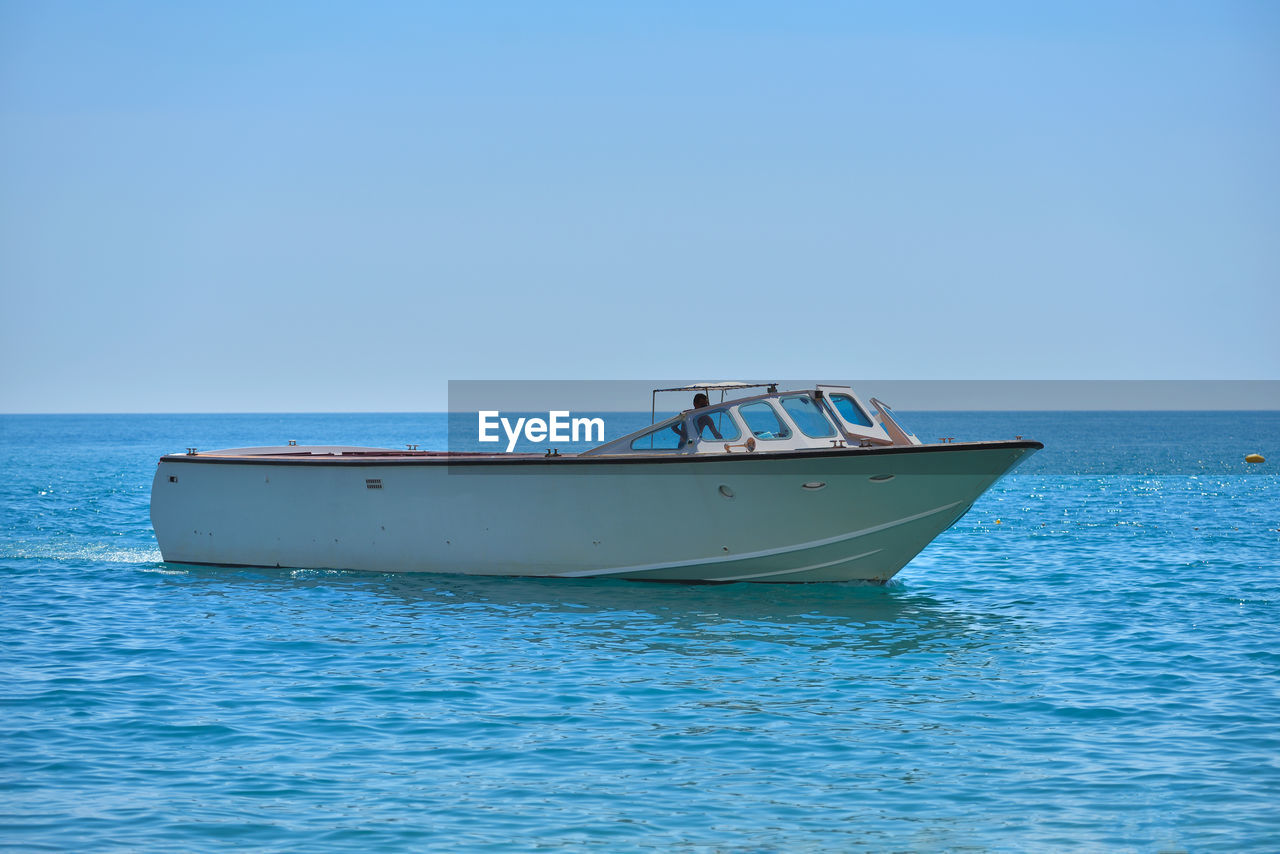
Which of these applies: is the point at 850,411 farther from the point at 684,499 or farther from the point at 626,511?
the point at 626,511

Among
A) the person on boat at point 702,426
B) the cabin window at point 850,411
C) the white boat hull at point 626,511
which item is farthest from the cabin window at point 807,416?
the person on boat at point 702,426

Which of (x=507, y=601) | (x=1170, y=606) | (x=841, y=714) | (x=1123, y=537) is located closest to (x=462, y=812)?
(x=841, y=714)

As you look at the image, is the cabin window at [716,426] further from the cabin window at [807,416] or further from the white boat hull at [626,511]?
the cabin window at [807,416]

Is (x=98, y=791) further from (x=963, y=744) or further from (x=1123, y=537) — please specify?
(x=1123, y=537)

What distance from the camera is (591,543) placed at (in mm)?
17656

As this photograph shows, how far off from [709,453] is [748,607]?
2.32 m

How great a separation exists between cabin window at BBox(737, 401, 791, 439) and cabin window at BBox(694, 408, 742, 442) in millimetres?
190

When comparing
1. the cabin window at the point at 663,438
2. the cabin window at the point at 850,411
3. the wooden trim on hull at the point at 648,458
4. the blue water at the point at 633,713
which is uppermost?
the cabin window at the point at 850,411

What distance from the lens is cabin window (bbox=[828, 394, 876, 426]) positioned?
1785 cm

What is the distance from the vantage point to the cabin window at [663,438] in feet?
57.8

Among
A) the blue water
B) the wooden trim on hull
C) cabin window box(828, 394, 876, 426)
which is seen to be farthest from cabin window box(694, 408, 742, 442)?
the blue water

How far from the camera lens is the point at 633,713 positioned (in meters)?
10.6

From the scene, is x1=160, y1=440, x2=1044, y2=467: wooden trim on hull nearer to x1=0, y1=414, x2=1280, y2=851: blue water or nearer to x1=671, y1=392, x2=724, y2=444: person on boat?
x1=671, y1=392, x2=724, y2=444: person on boat

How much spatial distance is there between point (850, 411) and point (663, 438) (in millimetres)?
2886
